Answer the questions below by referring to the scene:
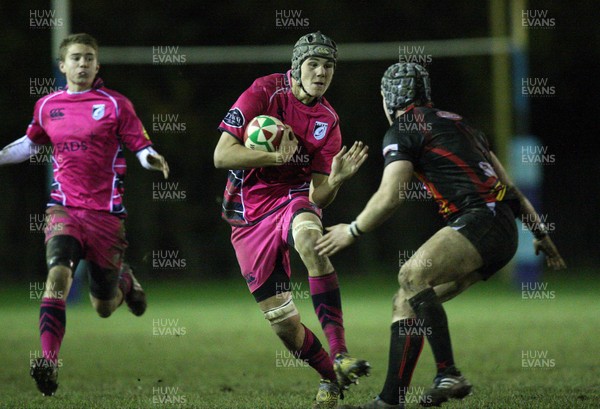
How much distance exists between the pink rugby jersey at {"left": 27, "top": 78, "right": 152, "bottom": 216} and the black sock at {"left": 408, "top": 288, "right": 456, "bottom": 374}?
2.87 metres

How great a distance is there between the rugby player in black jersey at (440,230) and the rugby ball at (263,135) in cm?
94

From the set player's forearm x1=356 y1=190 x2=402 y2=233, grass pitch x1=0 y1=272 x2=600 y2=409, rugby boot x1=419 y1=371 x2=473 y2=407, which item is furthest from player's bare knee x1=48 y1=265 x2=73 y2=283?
rugby boot x1=419 y1=371 x2=473 y2=407

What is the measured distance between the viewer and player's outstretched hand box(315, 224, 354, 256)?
5.23 meters

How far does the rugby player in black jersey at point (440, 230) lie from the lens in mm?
5258

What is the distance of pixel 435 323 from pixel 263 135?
1.76 metres

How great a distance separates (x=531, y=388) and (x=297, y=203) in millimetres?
2062

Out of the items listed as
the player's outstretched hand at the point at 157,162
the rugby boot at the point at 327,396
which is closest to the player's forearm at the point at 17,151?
the player's outstretched hand at the point at 157,162

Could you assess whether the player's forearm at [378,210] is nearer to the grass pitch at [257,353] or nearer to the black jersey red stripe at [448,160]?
the black jersey red stripe at [448,160]

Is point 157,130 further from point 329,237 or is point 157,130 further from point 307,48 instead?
point 329,237

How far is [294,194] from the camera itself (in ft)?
21.4

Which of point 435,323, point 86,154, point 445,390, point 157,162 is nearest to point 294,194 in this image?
point 157,162

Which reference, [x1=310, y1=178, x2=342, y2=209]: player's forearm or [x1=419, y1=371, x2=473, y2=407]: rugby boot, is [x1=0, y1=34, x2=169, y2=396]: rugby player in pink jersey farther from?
[x1=419, y1=371, x2=473, y2=407]: rugby boot

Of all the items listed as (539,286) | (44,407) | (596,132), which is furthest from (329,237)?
(596,132)

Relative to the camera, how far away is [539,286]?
16.6 meters
